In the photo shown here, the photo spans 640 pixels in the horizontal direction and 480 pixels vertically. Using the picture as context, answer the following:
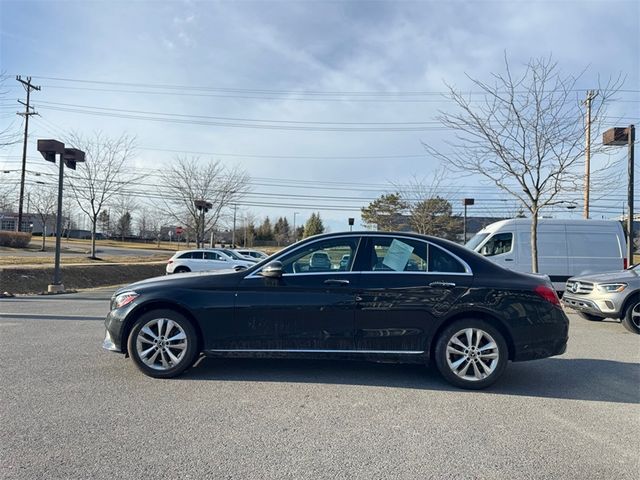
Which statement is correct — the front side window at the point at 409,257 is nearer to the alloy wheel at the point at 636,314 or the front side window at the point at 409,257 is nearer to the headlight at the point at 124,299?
the headlight at the point at 124,299

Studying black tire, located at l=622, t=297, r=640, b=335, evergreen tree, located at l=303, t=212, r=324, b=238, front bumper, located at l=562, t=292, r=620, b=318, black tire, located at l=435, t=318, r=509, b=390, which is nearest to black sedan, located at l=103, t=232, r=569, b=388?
black tire, located at l=435, t=318, r=509, b=390

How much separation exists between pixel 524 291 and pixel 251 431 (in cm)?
314

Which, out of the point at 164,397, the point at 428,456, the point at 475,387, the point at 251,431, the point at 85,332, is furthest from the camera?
the point at 85,332

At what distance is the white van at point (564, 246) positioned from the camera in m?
13.7


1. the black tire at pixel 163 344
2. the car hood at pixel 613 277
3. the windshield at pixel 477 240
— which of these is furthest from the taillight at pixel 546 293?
the windshield at pixel 477 240

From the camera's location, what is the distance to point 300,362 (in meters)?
5.75

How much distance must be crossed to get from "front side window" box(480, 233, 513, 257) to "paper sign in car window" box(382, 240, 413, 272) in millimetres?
9752

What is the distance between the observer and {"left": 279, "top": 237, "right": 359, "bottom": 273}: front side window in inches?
198

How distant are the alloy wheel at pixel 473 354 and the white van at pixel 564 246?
961cm

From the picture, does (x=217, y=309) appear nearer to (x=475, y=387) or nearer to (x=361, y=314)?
(x=361, y=314)

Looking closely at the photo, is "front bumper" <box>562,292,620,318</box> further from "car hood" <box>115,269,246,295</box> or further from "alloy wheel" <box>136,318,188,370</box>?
"alloy wheel" <box>136,318,188,370</box>

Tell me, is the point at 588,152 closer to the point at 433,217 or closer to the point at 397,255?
the point at 397,255

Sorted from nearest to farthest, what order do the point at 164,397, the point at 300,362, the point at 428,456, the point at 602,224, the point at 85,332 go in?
1. the point at 428,456
2. the point at 164,397
3. the point at 300,362
4. the point at 85,332
5. the point at 602,224

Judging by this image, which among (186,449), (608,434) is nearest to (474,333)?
(608,434)
